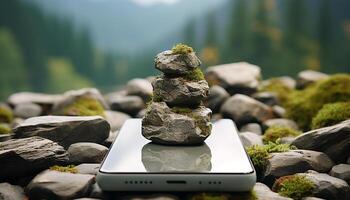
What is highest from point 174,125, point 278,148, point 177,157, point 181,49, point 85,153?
point 181,49

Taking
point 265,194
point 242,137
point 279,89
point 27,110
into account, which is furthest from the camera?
point 279,89

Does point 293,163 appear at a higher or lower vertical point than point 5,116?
higher

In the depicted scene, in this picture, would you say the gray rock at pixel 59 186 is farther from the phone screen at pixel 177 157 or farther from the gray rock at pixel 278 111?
the gray rock at pixel 278 111

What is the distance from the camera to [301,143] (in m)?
5.59

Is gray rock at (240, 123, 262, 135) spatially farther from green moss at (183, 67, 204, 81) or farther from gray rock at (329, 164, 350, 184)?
green moss at (183, 67, 204, 81)

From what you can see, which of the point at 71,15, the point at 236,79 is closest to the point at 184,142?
the point at 236,79

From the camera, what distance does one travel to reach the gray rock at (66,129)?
217 inches

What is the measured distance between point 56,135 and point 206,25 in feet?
26.2

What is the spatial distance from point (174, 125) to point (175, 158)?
16.2 inches

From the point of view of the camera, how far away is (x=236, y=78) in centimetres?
816

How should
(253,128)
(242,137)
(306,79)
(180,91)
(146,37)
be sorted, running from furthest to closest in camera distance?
1. (146,37)
2. (306,79)
3. (253,128)
4. (242,137)
5. (180,91)

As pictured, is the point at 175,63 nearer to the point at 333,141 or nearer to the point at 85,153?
the point at 85,153

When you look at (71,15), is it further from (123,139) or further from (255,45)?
(123,139)

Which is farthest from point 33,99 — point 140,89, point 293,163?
point 293,163
